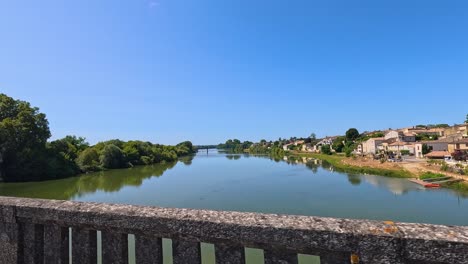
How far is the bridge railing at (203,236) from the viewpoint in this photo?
4.87 ft

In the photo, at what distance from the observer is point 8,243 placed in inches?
99.4

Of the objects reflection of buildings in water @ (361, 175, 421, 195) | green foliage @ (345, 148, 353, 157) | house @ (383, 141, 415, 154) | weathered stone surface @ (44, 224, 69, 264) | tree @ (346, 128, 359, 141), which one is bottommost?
reflection of buildings in water @ (361, 175, 421, 195)

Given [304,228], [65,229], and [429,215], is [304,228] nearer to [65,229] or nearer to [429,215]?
[65,229]

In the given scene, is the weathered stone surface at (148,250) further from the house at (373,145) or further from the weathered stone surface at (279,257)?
the house at (373,145)

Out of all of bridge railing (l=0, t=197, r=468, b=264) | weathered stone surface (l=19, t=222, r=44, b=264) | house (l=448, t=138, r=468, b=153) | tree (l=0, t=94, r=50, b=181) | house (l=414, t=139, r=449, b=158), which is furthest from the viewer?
house (l=414, t=139, r=449, b=158)

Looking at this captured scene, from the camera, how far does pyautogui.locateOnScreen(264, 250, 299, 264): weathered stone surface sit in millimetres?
1725

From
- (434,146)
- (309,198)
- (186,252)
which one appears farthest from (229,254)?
(434,146)

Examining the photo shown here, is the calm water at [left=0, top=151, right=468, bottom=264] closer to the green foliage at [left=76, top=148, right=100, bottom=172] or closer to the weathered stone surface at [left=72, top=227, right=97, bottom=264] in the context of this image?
the green foliage at [left=76, top=148, right=100, bottom=172]

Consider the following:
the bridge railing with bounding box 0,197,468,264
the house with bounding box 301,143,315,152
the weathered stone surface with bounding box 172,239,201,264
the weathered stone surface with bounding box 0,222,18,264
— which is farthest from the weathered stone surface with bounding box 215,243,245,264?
the house with bounding box 301,143,315,152

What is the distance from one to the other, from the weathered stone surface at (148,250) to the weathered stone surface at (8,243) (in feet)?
4.25

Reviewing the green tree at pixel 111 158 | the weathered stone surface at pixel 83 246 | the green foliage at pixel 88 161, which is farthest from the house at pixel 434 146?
the weathered stone surface at pixel 83 246

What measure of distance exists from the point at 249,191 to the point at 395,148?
196 ft

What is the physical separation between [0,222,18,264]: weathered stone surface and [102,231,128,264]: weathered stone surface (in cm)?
97

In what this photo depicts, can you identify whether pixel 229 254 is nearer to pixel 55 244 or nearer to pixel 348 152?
pixel 55 244
